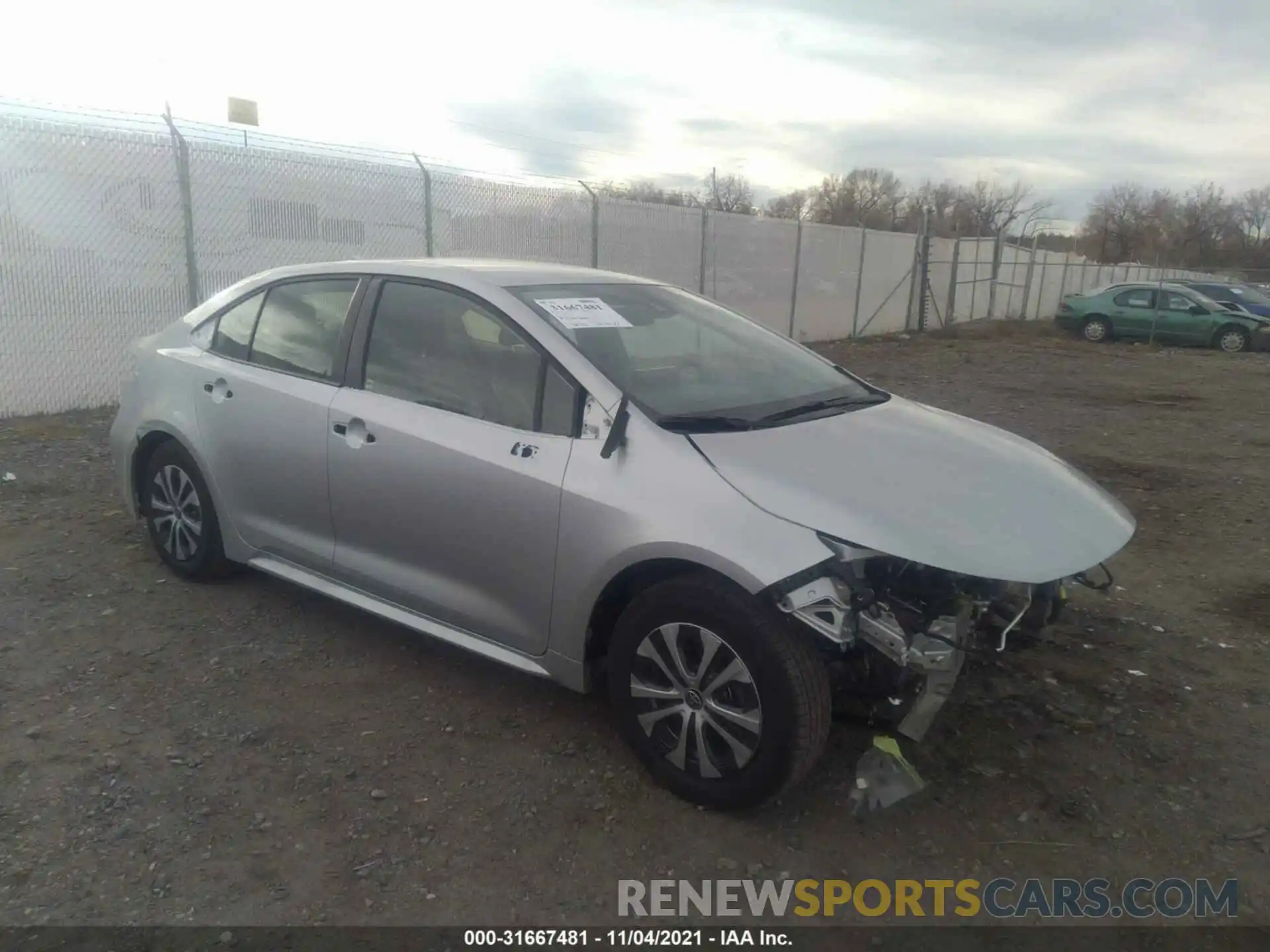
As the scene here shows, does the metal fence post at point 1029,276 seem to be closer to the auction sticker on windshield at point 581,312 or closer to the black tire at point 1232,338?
the black tire at point 1232,338

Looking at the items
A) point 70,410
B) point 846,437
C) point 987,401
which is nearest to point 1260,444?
point 987,401

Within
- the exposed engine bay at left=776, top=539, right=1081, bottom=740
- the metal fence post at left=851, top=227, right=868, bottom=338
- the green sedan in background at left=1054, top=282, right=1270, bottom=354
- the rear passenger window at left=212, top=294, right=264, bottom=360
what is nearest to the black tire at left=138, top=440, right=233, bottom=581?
the rear passenger window at left=212, top=294, right=264, bottom=360

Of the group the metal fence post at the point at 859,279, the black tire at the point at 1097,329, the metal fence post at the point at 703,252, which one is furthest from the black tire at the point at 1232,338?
the metal fence post at the point at 703,252

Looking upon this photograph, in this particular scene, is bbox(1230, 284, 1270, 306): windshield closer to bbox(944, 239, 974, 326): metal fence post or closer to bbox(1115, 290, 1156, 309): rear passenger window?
bbox(1115, 290, 1156, 309): rear passenger window

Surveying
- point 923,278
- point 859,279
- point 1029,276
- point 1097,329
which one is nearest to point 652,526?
point 859,279

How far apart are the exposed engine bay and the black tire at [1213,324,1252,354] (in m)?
20.4

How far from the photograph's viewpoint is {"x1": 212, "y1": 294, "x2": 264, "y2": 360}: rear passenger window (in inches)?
170

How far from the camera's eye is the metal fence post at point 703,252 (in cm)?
1557

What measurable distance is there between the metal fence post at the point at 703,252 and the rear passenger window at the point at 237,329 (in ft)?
38.2

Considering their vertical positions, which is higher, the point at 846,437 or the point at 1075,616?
the point at 846,437

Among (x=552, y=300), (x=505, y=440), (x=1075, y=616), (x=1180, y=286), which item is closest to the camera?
(x=505, y=440)

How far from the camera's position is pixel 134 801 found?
2959 mm

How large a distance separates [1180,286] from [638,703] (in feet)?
72.2

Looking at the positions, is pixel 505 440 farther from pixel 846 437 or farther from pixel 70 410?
pixel 70 410
